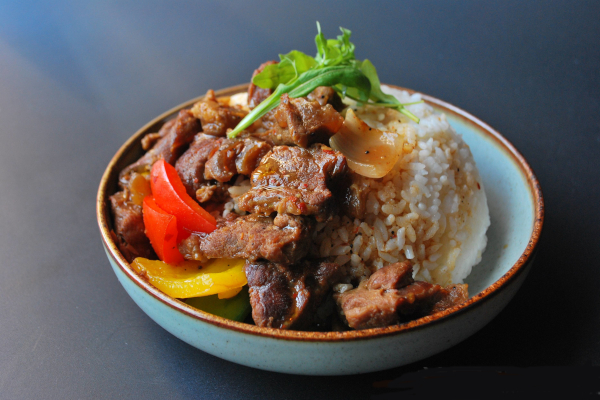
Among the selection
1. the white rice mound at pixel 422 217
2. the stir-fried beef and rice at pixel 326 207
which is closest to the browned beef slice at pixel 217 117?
the stir-fried beef and rice at pixel 326 207

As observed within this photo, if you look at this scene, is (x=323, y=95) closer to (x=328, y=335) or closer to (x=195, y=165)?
(x=195, y=165)

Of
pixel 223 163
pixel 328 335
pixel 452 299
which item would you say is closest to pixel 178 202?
pixel 223 163

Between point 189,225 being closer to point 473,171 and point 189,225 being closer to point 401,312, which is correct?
point 401,312

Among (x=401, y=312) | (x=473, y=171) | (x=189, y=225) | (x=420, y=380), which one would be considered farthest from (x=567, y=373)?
(x=189, y=225)

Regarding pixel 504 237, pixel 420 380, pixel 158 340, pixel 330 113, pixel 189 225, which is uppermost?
pixel 330 113

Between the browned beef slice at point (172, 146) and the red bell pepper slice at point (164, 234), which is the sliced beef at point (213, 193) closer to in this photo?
the red bell pepper slice at point (164, 234)

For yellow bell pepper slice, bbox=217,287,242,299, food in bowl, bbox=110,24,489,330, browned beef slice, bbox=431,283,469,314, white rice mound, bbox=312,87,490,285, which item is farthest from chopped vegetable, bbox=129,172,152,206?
browned beef slice, bbox=431,283,469,314
